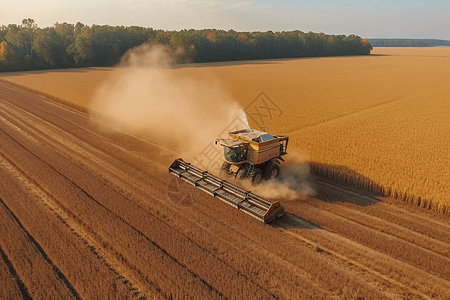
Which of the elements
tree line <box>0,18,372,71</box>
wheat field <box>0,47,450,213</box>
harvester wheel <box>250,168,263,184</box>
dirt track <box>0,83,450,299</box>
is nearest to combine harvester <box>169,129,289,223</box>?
harvester wheel <box>250,168,263,184</box>

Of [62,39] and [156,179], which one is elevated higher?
[62,39]

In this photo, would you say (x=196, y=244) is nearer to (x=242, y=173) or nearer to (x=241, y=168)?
(x=242, y=173)

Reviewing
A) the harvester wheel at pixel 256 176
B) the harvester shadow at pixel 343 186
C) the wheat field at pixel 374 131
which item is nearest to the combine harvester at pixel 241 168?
the harvester wheel at pixel 256 176

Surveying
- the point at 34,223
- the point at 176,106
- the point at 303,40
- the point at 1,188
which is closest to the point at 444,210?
the point at 34,223

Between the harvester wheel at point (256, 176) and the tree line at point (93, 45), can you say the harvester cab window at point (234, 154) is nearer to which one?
the harvester wheel at point (256, 176)

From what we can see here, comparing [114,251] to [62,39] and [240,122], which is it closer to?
[240,122]

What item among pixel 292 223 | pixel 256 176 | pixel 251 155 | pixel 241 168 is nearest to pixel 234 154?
pixel 251 155

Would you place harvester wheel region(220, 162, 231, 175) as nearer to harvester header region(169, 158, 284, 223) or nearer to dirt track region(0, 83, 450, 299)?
harvester header region(169, 158, 284, 223)
